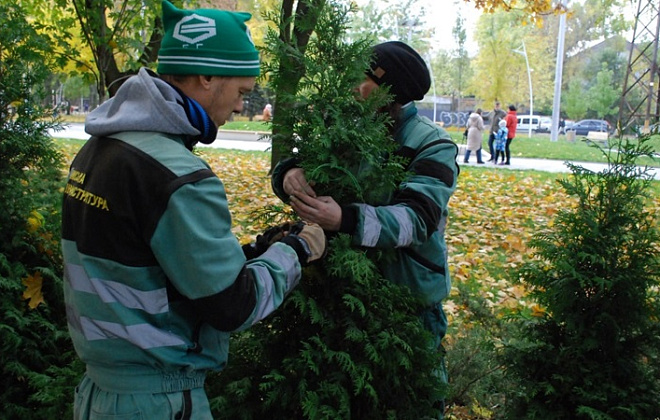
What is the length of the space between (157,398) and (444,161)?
1490 mm

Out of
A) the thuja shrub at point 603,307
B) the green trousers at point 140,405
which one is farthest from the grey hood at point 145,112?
the thuja shrub at point 603,307

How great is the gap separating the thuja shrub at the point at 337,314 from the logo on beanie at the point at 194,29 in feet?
1.72

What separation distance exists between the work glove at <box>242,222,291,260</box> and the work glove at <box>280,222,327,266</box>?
0.06m

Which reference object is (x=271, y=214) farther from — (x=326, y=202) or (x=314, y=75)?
(x=314, y=75)

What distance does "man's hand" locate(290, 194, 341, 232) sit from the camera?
2320 millimetres

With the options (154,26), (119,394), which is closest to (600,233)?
(119,394)

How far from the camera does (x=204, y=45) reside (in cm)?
192

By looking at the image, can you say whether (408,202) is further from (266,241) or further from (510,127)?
(510,127)

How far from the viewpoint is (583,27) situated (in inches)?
2980

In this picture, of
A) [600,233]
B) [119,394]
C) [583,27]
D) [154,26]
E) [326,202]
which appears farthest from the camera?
[583,27]

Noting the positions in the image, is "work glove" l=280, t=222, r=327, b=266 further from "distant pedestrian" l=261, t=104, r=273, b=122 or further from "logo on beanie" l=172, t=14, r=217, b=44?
"logo on beanie" l=172, t=14, r=217, b=44

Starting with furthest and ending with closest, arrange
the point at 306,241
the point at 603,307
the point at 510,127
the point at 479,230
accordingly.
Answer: the point at 510,127 < the point at 479,230 < the point at 603,307 < the point at 306,241

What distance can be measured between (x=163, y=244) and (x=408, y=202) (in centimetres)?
110

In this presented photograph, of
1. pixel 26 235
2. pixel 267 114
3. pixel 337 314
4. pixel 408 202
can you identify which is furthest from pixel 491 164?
pixel 337 314
